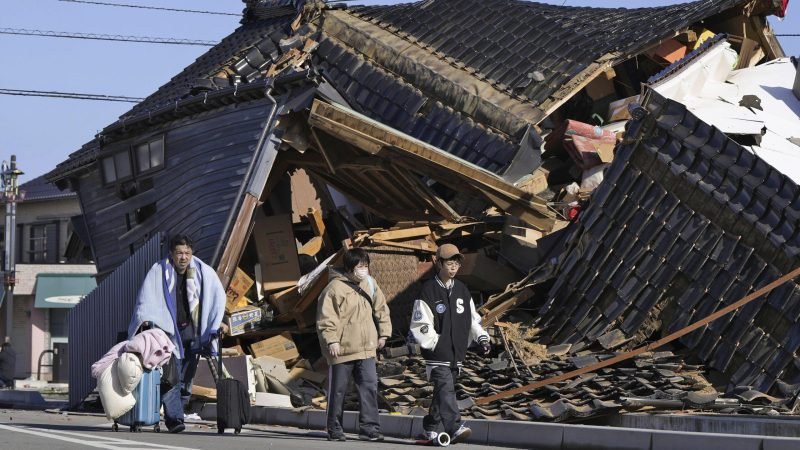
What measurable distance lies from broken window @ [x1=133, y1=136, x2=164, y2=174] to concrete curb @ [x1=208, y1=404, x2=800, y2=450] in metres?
7.44

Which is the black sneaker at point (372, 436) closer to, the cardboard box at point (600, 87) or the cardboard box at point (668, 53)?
the cardboard box at point (600, 87)

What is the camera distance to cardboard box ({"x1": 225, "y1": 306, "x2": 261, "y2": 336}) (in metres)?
17.5

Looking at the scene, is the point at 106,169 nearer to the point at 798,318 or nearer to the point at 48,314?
the point at 798,318

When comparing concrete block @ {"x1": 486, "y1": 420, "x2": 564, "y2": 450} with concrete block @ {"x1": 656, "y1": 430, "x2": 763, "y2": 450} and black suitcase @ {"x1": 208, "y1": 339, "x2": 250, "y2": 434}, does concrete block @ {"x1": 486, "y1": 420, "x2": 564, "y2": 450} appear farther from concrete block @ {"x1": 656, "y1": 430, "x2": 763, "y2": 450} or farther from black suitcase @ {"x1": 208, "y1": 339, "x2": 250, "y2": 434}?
black suitcase @ {"x1": 208, "y1": 339, "x2": 250, "y2": 434}

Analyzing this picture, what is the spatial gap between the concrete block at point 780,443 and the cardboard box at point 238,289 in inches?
415

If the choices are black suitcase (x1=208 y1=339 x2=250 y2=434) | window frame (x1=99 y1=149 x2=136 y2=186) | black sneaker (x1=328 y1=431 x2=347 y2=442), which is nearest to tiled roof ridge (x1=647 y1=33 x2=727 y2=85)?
window frame (x1=99 y1=149 x2=136 y2=186)

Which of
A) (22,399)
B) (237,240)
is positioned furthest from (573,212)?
(22,399)

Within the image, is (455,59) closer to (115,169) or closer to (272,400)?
(115,169)

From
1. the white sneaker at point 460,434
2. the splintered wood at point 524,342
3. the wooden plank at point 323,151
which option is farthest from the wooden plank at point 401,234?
the white sneaker at point 460,434

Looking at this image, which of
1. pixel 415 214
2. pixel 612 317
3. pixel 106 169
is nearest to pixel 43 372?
pixel 106 169

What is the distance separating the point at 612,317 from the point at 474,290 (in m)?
2.90

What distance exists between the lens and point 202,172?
18828mm

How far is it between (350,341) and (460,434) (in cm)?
114

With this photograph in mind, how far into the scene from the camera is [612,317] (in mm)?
14984
